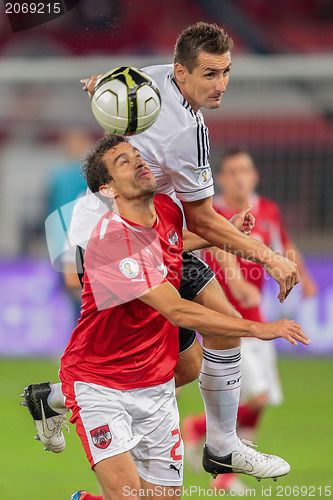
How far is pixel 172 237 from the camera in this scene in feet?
20.0

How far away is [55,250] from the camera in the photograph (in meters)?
8.79

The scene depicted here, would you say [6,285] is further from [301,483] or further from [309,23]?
[309,23]

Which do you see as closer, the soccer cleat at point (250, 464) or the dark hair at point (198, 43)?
the dark hair at point (198, 43)

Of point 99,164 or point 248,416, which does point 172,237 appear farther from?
point 248,416

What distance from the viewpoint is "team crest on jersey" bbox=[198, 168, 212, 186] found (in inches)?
245

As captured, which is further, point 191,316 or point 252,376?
point 252,376

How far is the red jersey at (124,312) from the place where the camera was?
5.75 metres

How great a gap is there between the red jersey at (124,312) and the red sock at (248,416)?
2829 mm

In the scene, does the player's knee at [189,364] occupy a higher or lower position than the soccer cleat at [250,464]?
higher

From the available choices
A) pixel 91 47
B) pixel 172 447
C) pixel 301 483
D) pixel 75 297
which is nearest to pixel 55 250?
pixel 75 297

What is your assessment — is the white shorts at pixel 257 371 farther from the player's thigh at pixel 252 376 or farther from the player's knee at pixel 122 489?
the player's knee at pixel 122 489

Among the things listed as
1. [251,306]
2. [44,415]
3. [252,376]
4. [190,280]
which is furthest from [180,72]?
[252,376]

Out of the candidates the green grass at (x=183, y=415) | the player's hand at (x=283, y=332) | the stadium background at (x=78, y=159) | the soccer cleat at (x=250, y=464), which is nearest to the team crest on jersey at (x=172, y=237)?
the player's hand at (x=283, y=332)

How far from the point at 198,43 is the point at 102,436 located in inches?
86.2
